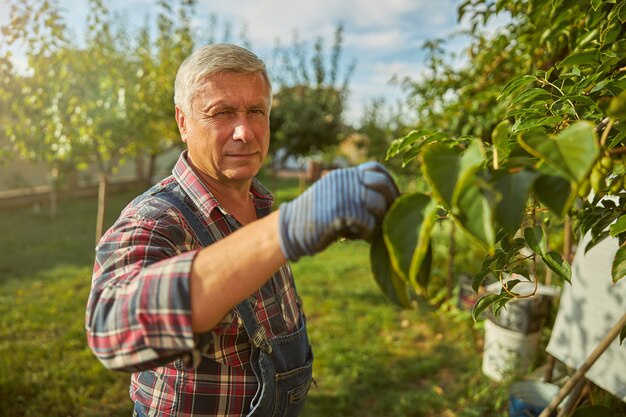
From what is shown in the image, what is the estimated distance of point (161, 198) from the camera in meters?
1.36

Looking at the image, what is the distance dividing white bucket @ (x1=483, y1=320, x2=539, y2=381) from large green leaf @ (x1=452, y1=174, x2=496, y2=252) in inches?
144

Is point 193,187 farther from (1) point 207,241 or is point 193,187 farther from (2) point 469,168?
(2) point 469,168

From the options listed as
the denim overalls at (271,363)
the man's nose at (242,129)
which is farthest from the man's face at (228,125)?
the denim overalls at (271,363)

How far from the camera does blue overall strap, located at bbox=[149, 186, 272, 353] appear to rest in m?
1.35

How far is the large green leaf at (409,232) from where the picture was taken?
2.16 feet

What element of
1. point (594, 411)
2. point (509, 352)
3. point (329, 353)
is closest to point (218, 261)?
point (594, 411)

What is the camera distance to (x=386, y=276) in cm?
81

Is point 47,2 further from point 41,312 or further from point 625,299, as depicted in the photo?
point 625,299

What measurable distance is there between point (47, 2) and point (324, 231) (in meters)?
6.20

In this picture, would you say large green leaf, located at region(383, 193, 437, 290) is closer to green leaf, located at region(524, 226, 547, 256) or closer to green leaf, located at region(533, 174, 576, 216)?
green leaf, located at region(533, 174, 576, 216)

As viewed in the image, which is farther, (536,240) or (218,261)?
(536,240)

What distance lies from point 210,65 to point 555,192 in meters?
1.13

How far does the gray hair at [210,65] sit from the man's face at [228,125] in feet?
0.07

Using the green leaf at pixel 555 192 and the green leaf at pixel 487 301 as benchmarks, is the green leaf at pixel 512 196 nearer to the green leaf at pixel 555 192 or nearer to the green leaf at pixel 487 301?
the green leaf at pixel 555 192
